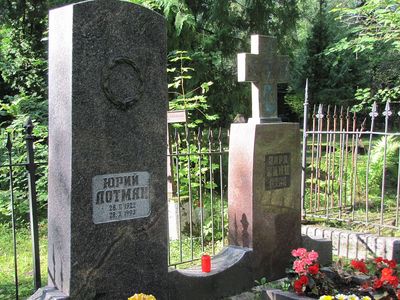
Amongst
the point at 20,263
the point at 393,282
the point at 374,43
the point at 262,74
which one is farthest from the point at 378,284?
the point at 374,43

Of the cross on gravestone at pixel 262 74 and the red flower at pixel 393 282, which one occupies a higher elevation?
the cross on gravestone at pixel 262 74

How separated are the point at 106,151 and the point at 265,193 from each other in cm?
190

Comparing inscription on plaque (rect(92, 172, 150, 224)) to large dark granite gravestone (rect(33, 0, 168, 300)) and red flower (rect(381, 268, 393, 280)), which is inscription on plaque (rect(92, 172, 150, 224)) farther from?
red flower (rect(381, 268, 393, 280))

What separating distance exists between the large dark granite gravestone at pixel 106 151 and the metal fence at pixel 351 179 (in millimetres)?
3109

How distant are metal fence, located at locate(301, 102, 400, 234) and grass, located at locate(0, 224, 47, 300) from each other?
143 inches

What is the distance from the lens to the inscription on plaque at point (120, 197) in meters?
3.35

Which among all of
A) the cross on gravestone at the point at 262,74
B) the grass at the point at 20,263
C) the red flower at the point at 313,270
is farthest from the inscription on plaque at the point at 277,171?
the grass at the point at 20,263

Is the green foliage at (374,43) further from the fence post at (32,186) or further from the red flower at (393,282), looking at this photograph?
the fence post at (32,186)

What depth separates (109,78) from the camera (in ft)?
11.1

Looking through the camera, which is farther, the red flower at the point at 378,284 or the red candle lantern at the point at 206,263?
the red candle lantern at the point at 206,263

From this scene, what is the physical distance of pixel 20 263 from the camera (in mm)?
5938

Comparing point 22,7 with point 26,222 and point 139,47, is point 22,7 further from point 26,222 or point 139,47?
point 139,47

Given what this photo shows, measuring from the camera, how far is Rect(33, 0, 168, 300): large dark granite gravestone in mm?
3217

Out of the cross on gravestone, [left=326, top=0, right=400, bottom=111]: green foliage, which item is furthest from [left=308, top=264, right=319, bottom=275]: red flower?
[left=326, top=0, right=400, bottom=111]: green foliage
